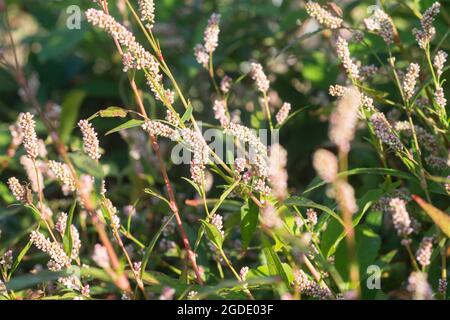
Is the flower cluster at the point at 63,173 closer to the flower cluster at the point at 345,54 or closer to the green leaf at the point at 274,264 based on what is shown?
the green leaf at the point at 274,264

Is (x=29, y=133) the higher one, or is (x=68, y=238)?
(x=29, y=133)

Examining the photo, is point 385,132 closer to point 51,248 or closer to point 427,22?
point 427,22

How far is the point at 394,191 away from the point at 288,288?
0.93 feet

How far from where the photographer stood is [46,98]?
236cm

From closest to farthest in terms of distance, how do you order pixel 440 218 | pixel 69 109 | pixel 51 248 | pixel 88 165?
pixel 69 109
pixel 440 218
pixel 51 248
pixel 88 165

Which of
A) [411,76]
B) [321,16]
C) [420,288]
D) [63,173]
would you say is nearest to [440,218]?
[420,288]

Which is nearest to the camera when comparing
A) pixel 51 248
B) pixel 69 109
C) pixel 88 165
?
pixel 69 109

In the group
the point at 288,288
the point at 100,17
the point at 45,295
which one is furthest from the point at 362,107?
the point at 45,295

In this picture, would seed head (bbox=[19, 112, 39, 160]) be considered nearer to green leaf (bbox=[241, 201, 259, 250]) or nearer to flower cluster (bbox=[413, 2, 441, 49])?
green leaf (bbox=[241, 201, 259, 250])

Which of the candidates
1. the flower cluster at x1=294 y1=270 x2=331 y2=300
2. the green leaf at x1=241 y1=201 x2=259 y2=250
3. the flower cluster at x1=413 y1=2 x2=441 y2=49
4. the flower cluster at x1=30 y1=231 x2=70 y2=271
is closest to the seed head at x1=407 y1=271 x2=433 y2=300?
the flower cluster at x1=294 y1=270 x2=331 y2=300

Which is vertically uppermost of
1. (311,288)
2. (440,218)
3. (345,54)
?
(345,54)
